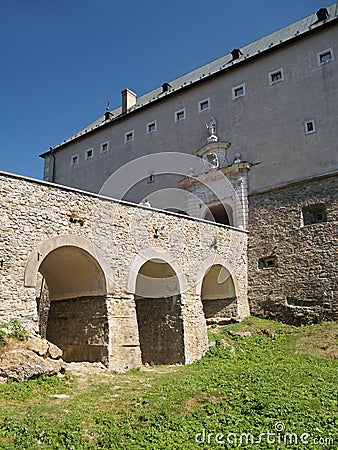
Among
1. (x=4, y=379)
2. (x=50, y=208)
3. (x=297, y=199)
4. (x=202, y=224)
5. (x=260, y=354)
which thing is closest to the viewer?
(x=4, y=379)

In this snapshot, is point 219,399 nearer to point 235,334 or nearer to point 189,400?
point 189,400

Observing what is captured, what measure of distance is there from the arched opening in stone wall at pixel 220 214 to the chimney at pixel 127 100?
9.30m

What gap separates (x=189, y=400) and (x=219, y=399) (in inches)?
21.2

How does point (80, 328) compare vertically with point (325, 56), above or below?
below

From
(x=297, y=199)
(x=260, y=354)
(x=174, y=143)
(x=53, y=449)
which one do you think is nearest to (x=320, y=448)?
(x=53, y=449)

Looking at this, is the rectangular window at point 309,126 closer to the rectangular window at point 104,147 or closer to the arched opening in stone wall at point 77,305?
the arched opening in stone wall at point 77,305

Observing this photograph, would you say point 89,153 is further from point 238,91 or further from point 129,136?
point 238,91

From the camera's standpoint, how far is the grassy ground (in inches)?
224

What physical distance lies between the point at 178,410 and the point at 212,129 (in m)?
14.8

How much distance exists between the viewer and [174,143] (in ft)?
69.2

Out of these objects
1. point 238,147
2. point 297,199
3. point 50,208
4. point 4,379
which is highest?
point 238,147

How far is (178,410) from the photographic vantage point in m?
6.86

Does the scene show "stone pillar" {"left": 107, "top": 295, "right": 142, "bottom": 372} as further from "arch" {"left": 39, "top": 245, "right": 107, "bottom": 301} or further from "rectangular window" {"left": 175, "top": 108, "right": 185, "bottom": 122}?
Result: "rectangular window" {"left": 175, "top": 108, "right": 185, "bottom": 122}

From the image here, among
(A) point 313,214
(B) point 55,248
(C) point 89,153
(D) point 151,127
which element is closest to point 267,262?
(A) point 313,214
